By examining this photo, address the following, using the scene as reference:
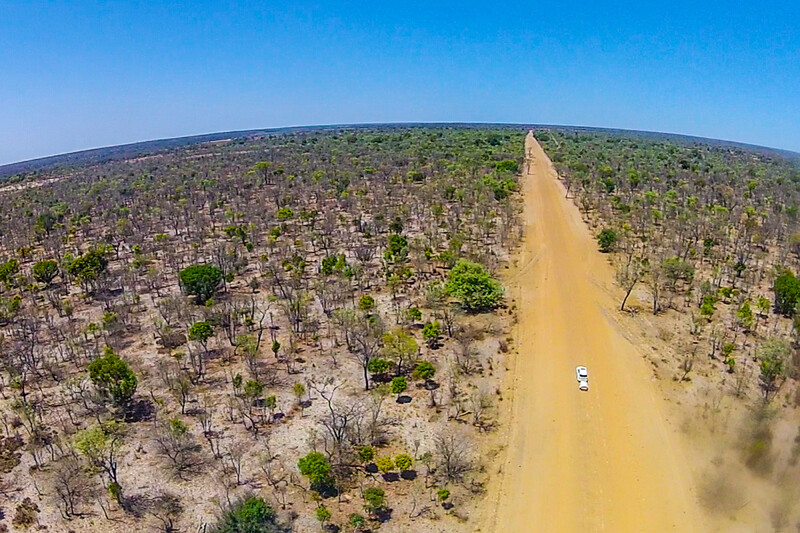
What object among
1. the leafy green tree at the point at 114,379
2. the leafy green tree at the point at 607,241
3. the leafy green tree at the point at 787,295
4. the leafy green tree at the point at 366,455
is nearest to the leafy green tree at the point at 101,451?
the leafy green tree at the point at 114,379

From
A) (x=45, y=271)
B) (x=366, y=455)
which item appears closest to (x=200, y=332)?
(x=366, y=455)

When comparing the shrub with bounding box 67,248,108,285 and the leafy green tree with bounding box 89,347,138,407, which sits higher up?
the shrub with bounding box 67,248,108,285

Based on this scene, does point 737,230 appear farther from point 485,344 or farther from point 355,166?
point 355,166

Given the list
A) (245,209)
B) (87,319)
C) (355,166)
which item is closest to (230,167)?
(355,166)

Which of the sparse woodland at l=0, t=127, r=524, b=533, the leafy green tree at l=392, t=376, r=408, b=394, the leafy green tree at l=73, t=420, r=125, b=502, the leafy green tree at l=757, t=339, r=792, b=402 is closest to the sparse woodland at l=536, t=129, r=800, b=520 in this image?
the leafy green tree at l=757, t=339, r=792, b=402

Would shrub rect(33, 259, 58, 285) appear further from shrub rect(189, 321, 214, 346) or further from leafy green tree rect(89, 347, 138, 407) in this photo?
leafy green tree rect(89, 347, 138, 407)

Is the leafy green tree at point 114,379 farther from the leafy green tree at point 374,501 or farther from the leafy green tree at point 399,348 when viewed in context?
the leafy green tree at point 374,501

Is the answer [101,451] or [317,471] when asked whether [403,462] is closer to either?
[317,471]
